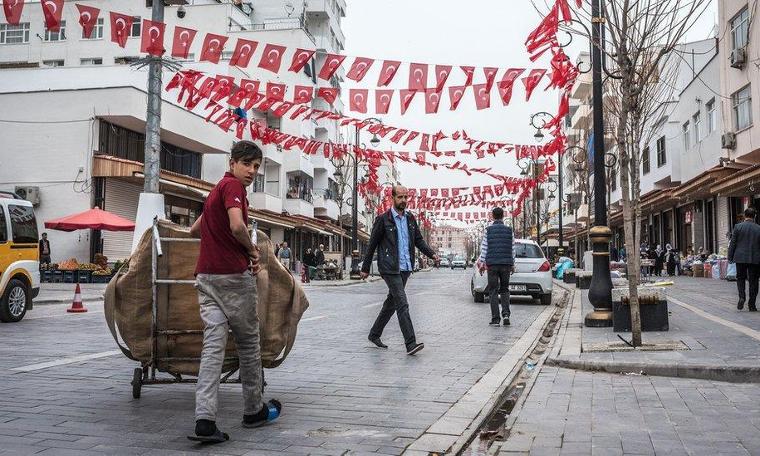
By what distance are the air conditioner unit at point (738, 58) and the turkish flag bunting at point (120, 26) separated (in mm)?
20315

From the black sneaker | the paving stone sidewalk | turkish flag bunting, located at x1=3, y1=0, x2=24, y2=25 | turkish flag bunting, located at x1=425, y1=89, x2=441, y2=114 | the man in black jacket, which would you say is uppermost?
turkish flag bunting, located at x1=3, y1=0, x2=24, y2=25

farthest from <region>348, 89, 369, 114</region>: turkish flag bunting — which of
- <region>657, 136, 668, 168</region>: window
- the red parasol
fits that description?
<region>657, 136, 668, 168</region>: window

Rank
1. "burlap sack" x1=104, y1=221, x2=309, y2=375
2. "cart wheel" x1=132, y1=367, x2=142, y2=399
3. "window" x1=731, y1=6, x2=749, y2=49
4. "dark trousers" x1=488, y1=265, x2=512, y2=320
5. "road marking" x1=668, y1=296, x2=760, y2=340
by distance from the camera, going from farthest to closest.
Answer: "window" x1=731, y1=6, x2=749, y2=49 → "dark trousers" x1=488, y1=265, x2=512, y2=320 → "road marking" x1=668, y1=296, x2=760, y2=340 → "cart wheel" x1=132, y1=367, x2=142, y2=399 → "burlap sack" x1=104, y1=221, x2=309, y2=375

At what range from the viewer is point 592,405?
517 cm

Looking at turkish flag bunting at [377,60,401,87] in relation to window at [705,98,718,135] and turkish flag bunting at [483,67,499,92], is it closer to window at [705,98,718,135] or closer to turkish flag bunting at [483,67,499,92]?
turkish flag bunting at [483,67,499,92]

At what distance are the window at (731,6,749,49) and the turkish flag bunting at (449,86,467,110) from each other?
553 inches

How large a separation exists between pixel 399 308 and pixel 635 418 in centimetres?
346

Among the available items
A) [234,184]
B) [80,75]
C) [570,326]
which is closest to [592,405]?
[234,184]

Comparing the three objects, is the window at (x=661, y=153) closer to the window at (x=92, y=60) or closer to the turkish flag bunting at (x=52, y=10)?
the turkish flag bunting at (x=52, y=10)

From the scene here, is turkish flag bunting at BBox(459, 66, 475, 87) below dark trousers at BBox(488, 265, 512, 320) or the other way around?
the other way around

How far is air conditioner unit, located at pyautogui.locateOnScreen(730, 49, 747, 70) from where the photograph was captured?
23.0 metres

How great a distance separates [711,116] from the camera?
91.6ft

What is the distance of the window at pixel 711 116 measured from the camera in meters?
27.5

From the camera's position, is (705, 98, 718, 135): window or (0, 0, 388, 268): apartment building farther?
(705, 98, 718, 135): window
